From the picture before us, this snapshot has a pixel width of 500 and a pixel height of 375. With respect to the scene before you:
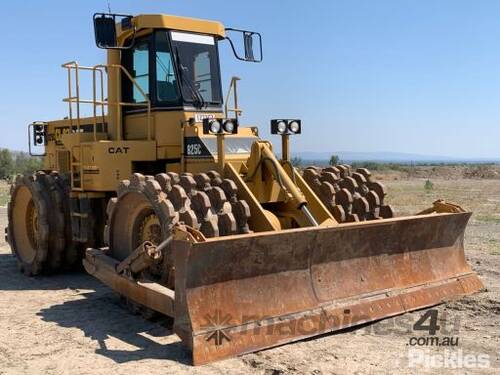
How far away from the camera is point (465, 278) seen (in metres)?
6.95

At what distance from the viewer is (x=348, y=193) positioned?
7242 mm

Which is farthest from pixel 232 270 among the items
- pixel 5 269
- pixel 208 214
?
pixel 5 269

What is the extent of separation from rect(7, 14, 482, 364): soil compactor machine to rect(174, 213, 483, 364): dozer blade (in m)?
0.01

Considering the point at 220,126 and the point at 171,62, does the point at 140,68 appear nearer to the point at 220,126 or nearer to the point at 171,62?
the point at 171,62

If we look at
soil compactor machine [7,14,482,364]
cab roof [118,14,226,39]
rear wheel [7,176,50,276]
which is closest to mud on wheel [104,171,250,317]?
soil compactor machine [7,14,482,364]

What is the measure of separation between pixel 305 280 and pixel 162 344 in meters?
1.46

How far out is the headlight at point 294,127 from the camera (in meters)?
7.19

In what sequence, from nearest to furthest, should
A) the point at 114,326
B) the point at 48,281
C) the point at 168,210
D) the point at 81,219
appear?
the point at 168,210
the point at 114,326
the point at 81,219
the point at 48,281

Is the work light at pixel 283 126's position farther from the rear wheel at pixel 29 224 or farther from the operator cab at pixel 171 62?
the rear wheel at pixel 29 224

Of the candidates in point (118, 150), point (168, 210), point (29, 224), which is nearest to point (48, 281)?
point (29, 224)

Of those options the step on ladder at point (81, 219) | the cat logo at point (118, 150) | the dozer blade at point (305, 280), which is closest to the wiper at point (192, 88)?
the cat logo at point (118, 150)

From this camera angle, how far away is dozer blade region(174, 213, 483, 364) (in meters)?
5.07

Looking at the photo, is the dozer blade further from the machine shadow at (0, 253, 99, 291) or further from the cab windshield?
the machine shadow at (0, 253, 99, 291)

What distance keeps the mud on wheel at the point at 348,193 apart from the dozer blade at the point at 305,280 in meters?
0.78
